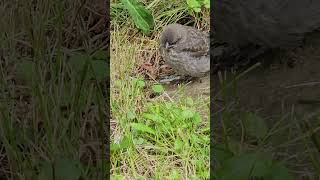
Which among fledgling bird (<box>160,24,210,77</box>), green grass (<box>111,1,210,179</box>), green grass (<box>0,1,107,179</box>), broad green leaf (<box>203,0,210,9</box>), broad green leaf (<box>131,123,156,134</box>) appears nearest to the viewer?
green grass (<box>0,1,107,179</box>)

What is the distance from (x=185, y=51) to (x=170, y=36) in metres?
0.08

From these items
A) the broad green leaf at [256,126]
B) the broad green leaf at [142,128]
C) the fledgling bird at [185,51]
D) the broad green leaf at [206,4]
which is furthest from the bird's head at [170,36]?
the broad green leaf at [256,126]

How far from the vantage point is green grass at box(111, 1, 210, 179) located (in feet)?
6.28

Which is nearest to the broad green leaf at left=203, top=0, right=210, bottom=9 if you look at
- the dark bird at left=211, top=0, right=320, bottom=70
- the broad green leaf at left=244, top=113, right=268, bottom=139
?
the dark bird at left=211, top=0, right=320, bottom=70

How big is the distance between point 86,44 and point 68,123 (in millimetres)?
578

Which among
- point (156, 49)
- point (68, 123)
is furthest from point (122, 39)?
point (68, 123)

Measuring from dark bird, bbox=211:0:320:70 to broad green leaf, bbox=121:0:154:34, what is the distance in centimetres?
27

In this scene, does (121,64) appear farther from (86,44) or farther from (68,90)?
(68,90)

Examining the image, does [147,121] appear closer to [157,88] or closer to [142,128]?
[142,128]

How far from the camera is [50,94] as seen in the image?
73.5 inches

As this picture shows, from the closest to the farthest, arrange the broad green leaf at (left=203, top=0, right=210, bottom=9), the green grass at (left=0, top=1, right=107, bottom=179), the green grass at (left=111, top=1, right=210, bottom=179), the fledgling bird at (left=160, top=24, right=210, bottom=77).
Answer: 1. the green grass at (left=0, top=1, right=107, bottom=179)
2. the green grass at (left=111, top=1, right=210, bottom=179)
3. the fledgling bird at (left=160, top=24, right=210, bottom=77)
4. the broad green leaf at (left=203, top=0, right=210, bottom=9)

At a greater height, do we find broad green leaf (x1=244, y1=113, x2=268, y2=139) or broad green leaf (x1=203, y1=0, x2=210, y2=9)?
broad green leaf (x1=203, y1=0, x2=210, y2=9)

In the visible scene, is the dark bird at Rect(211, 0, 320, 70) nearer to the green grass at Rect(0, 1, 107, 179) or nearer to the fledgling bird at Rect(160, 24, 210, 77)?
the fledgling bird at Rect(160, 24, 210, 77)

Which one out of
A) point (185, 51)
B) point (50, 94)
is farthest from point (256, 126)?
point (185, 51)
